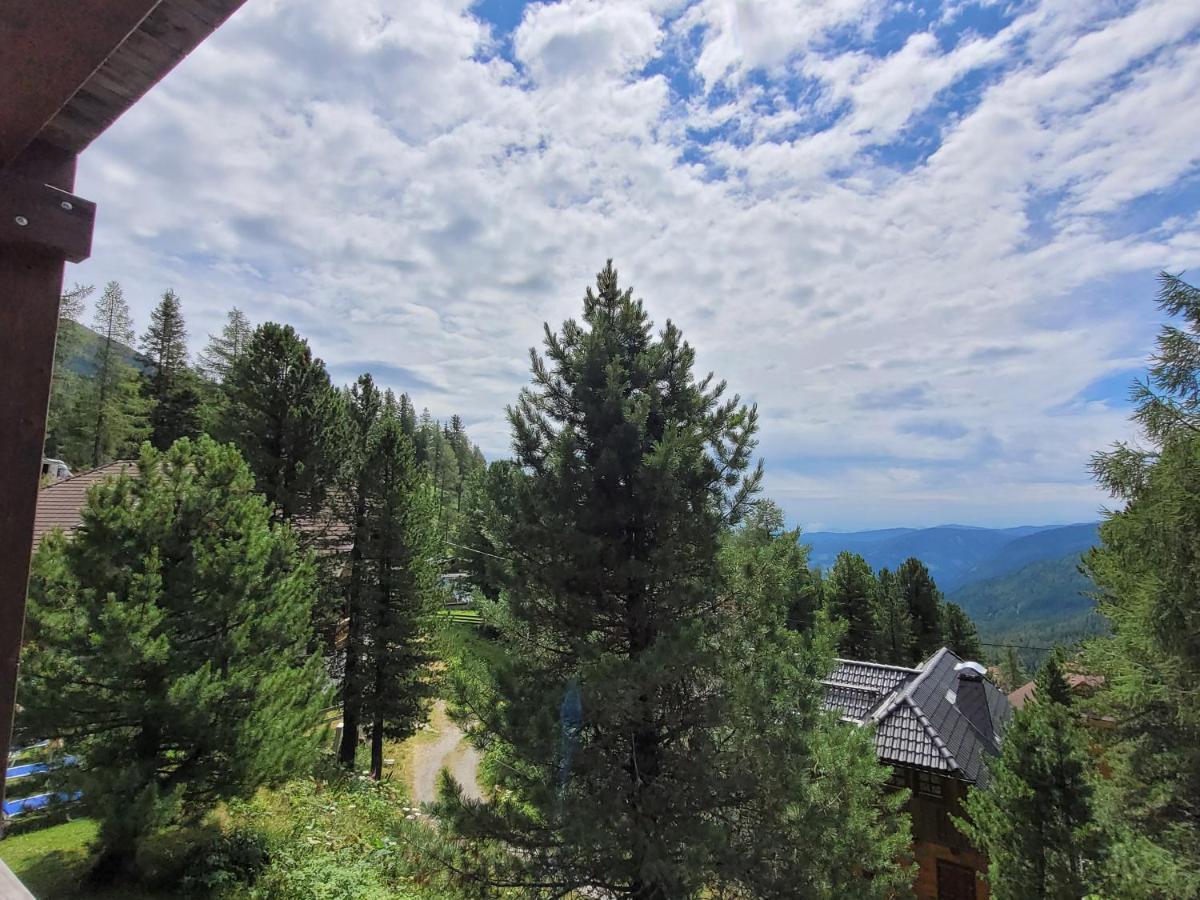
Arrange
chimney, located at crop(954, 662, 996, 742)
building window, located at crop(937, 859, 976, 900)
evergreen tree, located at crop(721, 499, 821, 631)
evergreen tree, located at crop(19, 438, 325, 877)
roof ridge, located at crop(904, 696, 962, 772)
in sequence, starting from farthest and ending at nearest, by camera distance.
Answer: chimney, located at crop(954, 662, 996, 742), roof ridge, located at crop(904, 696, 962, 772), building window, located at crop(937, 859, 976, 900), evergreen tree, located at crop(19, 438, 325, 877), evergreen tree, located at crop(721, 499, 821, 631)

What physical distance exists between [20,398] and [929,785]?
67.8 feet

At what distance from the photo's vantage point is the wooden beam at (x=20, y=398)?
1459 mm

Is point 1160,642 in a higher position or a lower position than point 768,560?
lower

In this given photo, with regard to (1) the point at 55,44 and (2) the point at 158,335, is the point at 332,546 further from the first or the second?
(2) the point at 158,335

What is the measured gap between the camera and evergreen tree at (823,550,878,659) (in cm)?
3550

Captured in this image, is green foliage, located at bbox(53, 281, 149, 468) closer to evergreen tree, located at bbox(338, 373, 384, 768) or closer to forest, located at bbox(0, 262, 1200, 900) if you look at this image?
evergreen tree, located at bbox(338, 373, 384, 768)

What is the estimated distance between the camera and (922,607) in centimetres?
3797

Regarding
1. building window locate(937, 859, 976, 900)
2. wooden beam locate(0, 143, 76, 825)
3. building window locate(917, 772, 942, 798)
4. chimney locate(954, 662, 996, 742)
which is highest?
wooden beam locate(0, 143, 76, 825)

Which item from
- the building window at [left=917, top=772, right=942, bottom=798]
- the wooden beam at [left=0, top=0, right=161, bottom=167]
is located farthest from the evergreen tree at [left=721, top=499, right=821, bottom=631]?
the building window at [left=917, top=772, right=942, bottom=798]

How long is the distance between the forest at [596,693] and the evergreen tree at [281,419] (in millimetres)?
5454

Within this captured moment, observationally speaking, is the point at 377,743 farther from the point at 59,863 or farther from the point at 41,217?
the point at 41,217

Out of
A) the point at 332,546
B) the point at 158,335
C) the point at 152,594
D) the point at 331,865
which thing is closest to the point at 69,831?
the point at 331,865

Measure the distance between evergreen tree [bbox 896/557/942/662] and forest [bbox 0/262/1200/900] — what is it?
1088 inches

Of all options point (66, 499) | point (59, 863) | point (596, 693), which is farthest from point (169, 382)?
point (596, 693)
